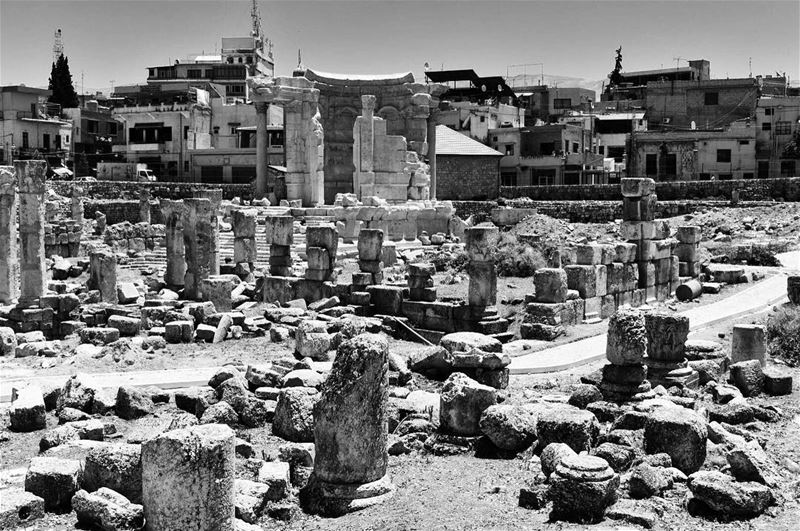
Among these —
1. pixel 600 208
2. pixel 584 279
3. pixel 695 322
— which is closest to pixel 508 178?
pixel 600 208

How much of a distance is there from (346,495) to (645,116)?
59622mm

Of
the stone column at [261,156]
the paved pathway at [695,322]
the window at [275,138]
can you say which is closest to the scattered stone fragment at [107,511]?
the paved pathway at [695,322]

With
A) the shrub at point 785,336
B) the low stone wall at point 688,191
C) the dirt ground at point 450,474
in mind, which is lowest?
the dirt ground at point 450,474

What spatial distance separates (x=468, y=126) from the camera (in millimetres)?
63312

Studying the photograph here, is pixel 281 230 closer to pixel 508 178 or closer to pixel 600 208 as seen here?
pixel 600 208

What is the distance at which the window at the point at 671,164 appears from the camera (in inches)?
2176

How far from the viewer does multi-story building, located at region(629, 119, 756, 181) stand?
176 ft

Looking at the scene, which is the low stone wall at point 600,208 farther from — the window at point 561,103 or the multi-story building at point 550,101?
the window at point 561,103

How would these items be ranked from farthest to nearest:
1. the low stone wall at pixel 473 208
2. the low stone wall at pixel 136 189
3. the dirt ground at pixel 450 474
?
the low stone wall at pixel 136 189 → the low stone wall at pixel 473 208 → the dirt ground at pixel 450 474

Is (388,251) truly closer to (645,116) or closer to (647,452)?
(647,452)

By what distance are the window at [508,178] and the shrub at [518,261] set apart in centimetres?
3403

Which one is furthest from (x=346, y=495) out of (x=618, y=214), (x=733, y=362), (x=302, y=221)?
(x=618, y=214)

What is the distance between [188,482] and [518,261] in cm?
1996

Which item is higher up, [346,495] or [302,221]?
[302,221]
